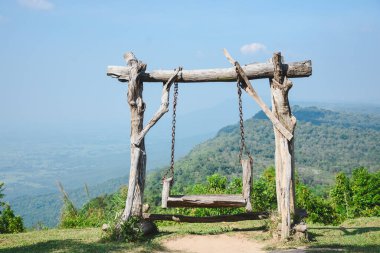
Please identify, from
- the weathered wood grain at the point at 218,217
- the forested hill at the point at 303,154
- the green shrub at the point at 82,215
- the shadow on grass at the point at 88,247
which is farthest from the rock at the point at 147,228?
the forested hill at the point at 303,154

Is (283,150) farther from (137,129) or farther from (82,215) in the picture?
(82,215)

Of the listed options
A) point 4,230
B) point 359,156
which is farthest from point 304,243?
point 359,156

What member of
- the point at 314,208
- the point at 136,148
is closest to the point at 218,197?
the point at 136,148

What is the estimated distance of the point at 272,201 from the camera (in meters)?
17.9

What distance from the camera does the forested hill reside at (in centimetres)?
4878

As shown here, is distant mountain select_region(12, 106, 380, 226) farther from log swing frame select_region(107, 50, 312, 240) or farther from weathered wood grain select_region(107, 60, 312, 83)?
weathered wood grain select_region(107, 60, 312, 83)

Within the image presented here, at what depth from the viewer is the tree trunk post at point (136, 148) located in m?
10.8

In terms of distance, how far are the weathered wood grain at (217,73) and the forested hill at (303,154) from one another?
26.4m

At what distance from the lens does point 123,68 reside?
11.3m

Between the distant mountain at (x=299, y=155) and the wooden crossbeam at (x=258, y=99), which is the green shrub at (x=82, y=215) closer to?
the wooden crossbeam at (x=258, y=99)

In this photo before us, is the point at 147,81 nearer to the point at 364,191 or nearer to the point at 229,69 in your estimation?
the point at 229,69

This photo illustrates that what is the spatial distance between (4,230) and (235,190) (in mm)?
8934

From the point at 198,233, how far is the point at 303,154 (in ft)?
203

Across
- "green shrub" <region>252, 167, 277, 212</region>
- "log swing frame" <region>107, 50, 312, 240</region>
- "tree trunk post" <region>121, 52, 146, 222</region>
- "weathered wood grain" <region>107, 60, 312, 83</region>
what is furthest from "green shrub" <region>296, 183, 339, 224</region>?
"tree trunk post" <region>121, 52, 146, 222</region>
